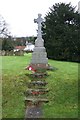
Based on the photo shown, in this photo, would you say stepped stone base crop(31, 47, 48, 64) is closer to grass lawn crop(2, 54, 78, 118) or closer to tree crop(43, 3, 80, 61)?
grass lawn crop(2, 54, 78, 118)

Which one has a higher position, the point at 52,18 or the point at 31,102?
the point at 52,18

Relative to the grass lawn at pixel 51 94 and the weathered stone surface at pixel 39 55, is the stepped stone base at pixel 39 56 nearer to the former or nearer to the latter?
the weathered stone surface at pixel 39 55

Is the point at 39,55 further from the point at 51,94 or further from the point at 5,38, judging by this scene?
the point at 5,38

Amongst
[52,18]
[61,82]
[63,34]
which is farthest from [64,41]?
[61,82]

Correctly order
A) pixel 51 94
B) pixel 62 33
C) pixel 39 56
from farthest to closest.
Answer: pixel 62 33 → pixel 39 56 → pixel 51 94

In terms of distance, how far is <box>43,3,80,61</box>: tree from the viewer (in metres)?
26.3

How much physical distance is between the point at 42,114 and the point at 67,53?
18609 mm

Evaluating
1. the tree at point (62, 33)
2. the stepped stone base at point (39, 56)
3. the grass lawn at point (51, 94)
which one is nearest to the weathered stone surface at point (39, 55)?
the stepped stone base at point (39, 56)

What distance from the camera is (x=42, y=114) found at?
8.50 meters

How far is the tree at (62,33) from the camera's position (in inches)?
1037

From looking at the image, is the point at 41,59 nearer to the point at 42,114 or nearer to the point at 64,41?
the point at 42,114

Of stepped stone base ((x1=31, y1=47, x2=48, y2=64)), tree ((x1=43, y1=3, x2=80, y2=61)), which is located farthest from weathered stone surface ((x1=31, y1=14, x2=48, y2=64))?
tree ((x1=43, y1=3, x2=80, y2=61))

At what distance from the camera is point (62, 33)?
27047mm

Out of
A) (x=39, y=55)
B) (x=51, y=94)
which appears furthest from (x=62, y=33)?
Answer: (x=51, y=94)
